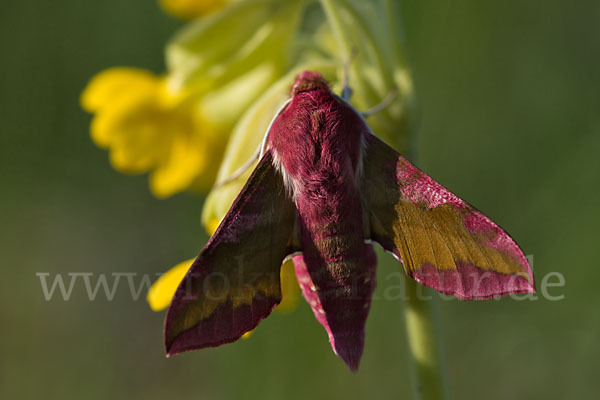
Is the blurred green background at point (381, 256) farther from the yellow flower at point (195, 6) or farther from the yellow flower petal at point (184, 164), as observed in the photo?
the yellow flower at point (195, 6)

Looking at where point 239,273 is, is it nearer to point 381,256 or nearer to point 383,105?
point 383,105

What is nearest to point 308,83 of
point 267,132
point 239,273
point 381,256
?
point 267,132

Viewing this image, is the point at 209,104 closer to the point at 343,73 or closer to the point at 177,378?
the point at 343,73

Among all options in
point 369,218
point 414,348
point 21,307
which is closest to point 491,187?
point 414,348

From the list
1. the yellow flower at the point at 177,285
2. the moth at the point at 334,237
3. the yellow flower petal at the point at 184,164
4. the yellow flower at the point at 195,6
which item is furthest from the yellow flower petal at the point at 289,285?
the yellow flower at the point at 195,6

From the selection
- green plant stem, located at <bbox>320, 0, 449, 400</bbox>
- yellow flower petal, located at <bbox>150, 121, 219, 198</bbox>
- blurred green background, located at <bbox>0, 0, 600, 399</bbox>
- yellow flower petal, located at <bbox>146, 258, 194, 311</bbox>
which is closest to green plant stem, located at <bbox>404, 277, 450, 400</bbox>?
green plant stem, located at <bbox>320, 0, 449, 400</bbox>
